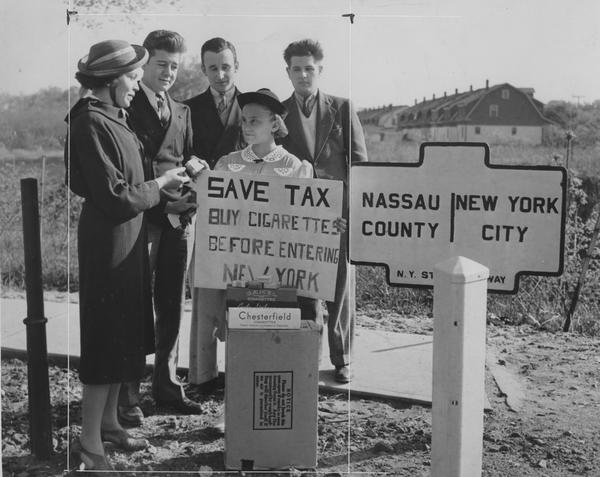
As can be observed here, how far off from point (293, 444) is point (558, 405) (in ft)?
5.70

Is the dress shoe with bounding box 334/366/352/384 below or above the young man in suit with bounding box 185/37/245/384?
below

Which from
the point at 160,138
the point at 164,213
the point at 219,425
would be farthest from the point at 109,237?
the point at 219,425

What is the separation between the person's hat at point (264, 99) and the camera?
166 inches

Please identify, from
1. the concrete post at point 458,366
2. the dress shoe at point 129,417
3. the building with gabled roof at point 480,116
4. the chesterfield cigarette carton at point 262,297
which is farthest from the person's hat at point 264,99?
the dress shoe at point 129,417

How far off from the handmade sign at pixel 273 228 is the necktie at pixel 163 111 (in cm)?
35

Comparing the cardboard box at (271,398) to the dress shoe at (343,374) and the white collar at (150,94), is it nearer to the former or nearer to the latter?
the dress shoe at (343,374)

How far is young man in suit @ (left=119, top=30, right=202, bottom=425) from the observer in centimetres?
424

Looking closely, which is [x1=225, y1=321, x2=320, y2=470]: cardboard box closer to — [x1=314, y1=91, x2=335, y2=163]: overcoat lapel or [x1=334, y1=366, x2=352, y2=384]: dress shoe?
[x1=334, y1=366, x2=352, y2=384]: dress shoe

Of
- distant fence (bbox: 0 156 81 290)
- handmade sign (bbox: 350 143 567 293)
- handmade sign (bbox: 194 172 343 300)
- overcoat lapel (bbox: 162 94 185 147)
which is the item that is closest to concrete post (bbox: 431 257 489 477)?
handmade sign (bbox: 350 143 567 293)

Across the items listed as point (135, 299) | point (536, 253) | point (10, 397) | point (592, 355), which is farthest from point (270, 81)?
point (592, 355)

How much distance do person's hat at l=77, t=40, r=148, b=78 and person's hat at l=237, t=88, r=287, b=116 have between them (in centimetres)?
53

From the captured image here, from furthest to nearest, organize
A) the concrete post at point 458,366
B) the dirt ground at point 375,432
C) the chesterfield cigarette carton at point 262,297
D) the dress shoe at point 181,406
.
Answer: the dress shoe at point 181,406 < the dirt ground at point 375,432 < the chesterfield cigarette carton at point 262,297 < the concrete post at point 458,366

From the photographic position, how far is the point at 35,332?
4.18 metres

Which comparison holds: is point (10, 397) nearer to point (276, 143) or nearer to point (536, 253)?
point (276, 143)
